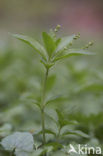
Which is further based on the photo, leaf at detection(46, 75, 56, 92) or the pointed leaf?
leaf at detection(46, 75, 56, 92)

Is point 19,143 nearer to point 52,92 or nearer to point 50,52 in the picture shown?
point 50,52

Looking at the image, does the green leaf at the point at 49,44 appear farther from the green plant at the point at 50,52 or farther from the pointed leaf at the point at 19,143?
the pointed leaf at the point at 19,143

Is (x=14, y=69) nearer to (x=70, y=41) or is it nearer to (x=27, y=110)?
(x=27, y=110)

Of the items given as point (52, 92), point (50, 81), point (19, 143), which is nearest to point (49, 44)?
point (19, 143)

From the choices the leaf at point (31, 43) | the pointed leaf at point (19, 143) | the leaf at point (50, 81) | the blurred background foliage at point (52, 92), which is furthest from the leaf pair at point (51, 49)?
the leaf at point (50, 81)

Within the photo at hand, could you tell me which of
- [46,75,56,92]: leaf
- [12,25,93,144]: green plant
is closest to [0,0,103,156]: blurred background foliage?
[46,75,56,92]: leaf

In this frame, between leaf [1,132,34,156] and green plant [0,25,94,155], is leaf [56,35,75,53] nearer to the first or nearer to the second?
green plant [0,25,94,155]

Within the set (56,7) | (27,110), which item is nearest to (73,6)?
(56,7)

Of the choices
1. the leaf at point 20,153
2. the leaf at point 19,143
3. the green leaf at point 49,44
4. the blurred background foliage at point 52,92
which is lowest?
the leaf at point 20,153

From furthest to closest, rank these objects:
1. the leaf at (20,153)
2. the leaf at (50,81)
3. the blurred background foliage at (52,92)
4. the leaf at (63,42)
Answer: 1. the leaf at (50,81)
2. the blurred background foliage at (52,92)
3. the leaf at (63,42)
4. the leaf at (20,153)
